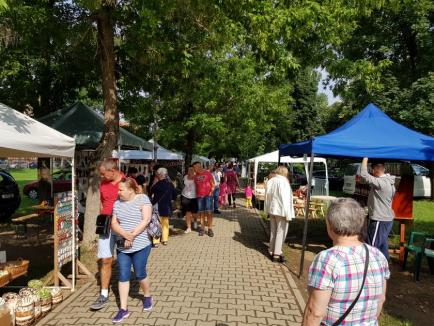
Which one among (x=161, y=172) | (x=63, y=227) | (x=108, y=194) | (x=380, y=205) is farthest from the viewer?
(x=161, y=172)

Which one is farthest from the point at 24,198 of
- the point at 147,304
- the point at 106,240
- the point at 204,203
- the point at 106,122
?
the point at 147,304

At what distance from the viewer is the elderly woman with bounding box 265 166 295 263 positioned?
763 centimetres

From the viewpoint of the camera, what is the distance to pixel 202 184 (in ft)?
33.5

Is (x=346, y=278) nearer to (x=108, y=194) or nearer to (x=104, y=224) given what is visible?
(x=104, y=224)

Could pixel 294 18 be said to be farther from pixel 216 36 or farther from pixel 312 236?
pixel 312 236

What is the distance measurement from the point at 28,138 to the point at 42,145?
23 centimetres

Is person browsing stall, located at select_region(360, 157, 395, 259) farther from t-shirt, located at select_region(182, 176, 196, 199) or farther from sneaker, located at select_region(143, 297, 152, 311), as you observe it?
t-shirt, located at select_region(182, 176, 196, 199)

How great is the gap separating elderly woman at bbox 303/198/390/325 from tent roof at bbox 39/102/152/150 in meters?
9.87

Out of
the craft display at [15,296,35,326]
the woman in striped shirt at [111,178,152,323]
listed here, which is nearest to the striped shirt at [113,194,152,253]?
the woman in striped shirt at [111,178,152,323]

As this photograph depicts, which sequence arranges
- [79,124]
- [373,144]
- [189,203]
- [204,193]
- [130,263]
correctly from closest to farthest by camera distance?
[130,263]
[373,144]
[204,193]
[189,203]
[79,124]

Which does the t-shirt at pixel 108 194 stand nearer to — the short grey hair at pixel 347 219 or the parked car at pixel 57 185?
the short grey hair at pixel 347 219

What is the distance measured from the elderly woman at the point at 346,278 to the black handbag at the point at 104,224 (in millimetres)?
3371

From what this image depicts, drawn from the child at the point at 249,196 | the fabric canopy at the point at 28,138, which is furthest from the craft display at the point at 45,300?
the child at the point at 249,196

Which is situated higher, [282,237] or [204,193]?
[204,193]
